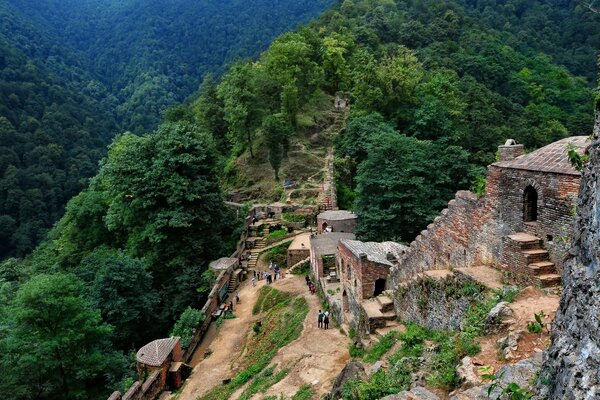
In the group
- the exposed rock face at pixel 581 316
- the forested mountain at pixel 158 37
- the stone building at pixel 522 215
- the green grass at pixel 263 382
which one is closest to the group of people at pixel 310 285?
the green grass at pixel 263 382

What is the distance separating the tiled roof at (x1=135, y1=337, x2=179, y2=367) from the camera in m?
20.0

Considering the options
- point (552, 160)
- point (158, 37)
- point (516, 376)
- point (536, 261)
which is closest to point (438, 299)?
point (536, 261)

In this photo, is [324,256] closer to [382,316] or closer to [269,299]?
[269,299]

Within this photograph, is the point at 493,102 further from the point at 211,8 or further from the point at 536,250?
the point at 211,8

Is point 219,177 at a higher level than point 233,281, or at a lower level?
higher

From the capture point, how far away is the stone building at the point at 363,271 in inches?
706

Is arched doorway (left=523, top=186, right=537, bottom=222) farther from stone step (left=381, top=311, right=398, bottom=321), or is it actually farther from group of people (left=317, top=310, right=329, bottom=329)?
group of people (left=317, top=310, right=329, bottom=329)

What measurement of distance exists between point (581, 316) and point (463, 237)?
29.2 ft

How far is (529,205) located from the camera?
10.7 meters

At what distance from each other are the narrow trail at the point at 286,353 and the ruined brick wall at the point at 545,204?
24.5 ft

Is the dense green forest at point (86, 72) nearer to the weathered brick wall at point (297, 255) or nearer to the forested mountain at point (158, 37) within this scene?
the forested mountain at point (158, 37)

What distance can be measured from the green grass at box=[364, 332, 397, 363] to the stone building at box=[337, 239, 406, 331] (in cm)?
207

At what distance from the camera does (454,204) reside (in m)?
13.5

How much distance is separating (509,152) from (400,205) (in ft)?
53.6
